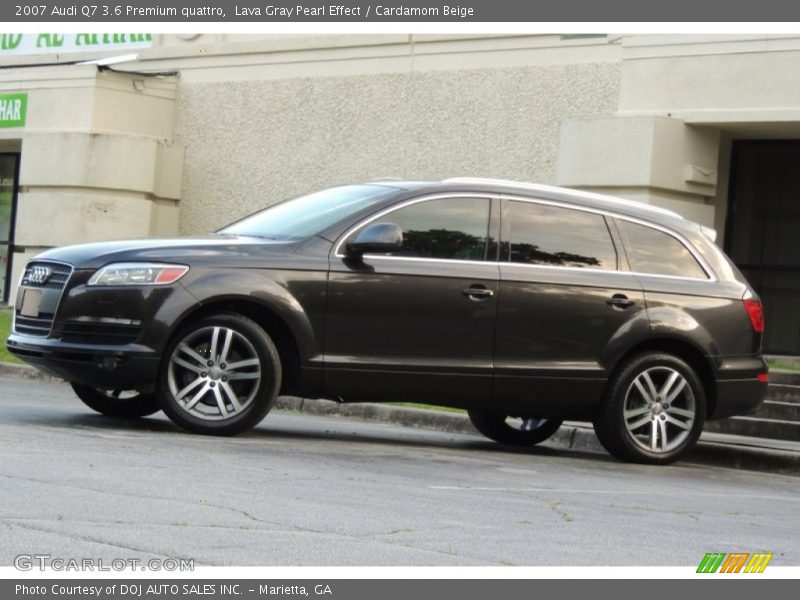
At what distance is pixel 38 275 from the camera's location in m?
9.81

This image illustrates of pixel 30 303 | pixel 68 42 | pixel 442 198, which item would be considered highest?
pixel 68 42

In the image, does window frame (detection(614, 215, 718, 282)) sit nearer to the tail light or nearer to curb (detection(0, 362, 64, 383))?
the tail light

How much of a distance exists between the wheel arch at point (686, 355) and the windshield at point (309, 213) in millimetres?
2017

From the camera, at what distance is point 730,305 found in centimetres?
1103

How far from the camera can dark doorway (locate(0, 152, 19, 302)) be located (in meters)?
26.0

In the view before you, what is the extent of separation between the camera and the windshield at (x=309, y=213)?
10.1 metres

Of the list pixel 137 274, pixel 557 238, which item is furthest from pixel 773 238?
pixel 137 274

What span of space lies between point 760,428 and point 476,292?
4275mm

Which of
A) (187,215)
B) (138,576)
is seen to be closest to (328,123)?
(187,215)

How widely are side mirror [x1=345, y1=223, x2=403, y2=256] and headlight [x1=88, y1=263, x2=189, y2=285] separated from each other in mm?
1103

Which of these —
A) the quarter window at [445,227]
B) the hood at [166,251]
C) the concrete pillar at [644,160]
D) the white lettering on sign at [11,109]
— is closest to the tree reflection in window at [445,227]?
the quarter window at [445,227]

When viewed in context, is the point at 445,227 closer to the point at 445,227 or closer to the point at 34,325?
the point at 445,227

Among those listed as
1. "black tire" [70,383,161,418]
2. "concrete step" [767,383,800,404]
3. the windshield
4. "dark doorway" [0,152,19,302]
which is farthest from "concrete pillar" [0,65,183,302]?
the windshield
